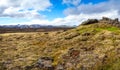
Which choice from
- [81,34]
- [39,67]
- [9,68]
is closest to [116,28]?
[81,34]

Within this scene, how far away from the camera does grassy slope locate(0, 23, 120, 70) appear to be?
48.2ft

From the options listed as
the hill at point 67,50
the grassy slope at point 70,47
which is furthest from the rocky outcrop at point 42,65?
the grassy slope at point 70,47

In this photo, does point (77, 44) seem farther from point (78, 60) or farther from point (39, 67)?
point (39, 67)

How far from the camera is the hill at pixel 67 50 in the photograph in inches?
580

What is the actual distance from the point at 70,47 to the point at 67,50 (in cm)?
36

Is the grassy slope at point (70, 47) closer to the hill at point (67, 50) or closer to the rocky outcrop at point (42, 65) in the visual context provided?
the hill at point (67, 50)

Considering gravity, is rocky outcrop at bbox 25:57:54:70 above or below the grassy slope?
below

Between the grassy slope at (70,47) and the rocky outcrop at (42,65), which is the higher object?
the grassy slope at (70,47)

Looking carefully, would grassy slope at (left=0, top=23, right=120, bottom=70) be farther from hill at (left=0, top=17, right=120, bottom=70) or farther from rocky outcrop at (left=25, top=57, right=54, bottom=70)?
rocky outcrop at (left=25, top=57, right=54, bottom=70)

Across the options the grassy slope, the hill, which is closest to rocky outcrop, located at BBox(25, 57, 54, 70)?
the hill

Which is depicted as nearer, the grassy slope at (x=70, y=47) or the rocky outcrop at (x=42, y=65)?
the grassy slope at (x=70, y=47)

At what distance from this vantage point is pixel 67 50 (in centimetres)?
1590

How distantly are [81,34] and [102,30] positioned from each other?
5.41 ft

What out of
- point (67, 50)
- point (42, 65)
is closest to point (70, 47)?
point (67, 50)
